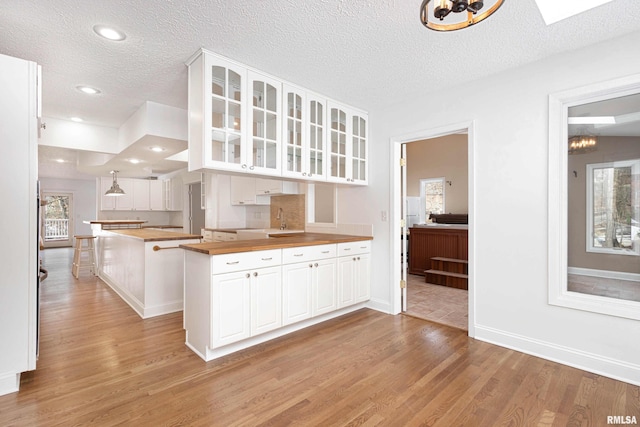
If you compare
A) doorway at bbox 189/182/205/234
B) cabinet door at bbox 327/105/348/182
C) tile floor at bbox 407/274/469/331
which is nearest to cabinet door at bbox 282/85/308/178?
cabinet door at bbox 327/105/348/182

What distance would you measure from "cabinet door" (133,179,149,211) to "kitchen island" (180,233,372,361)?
20.6ft

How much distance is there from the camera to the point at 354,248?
3689 millimetres

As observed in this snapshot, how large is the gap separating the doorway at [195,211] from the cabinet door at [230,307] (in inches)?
227

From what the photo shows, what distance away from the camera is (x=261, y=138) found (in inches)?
111

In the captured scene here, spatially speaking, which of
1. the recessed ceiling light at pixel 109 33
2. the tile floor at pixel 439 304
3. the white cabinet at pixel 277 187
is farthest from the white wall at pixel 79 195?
the tile floor at pixel 439 304

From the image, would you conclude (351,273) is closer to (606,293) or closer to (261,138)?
(261,138)

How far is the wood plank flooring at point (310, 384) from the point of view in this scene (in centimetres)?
181

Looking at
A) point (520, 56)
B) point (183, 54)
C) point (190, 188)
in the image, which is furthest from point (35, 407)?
point (190, 188)

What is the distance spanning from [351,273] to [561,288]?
6.46ft

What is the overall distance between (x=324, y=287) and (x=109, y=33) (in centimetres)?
284

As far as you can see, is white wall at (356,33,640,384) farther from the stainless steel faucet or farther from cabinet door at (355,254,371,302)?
the stainless steel faucet

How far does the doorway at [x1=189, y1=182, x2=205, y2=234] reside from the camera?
25.8ft

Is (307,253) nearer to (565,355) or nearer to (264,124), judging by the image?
(264,124)

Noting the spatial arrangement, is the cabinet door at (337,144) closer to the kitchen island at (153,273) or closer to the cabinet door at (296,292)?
the cabinet door at (296,292)
